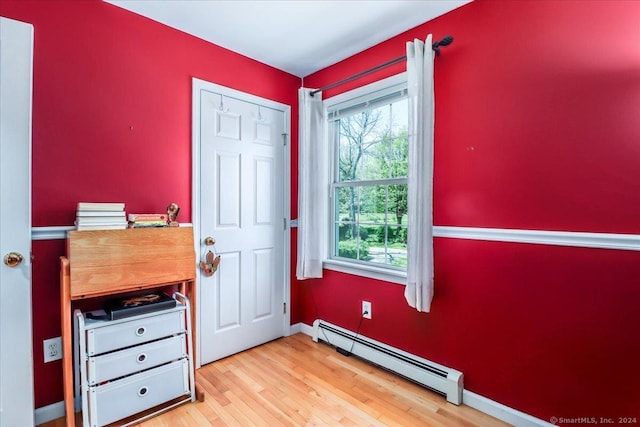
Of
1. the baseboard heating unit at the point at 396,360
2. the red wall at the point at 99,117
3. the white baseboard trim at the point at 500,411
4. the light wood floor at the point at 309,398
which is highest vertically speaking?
the red wall at the point at 99,117

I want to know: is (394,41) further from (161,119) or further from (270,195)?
(161,119)

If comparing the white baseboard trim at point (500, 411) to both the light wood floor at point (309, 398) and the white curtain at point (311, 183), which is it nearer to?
A: the light wood floor at point (309, 398)

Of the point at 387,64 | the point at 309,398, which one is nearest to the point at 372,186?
the point at 387,64

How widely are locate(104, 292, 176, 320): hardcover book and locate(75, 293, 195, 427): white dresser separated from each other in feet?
0.09

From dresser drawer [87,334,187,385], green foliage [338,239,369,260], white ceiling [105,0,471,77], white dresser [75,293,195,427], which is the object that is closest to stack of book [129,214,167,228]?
white dresser [75,293,195,427]

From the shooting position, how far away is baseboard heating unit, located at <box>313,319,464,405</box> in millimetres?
1861

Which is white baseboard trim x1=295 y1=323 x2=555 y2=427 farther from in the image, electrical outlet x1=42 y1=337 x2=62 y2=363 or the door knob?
the door knob

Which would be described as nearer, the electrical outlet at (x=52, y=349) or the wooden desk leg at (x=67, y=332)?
the wooden desk leg at (x=67, y=332)

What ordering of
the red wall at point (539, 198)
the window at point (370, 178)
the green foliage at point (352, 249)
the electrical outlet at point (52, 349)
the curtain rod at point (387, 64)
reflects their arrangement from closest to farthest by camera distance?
the red wall at point (539, 198) < the electrical outlet at point (52, 349) < the curtain rod at point (387, 64) < the window at point (370, 178) < the green foliage at point (352, 249)

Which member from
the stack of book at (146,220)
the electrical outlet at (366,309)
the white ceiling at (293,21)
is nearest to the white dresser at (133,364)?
the stack of book at (146,220)

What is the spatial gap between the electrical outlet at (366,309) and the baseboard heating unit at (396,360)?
168mm

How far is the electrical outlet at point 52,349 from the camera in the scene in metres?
1.72

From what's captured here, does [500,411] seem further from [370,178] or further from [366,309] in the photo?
[370,178]

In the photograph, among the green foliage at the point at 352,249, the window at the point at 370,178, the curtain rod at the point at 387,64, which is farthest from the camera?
the green foliage at the point at 352,249
